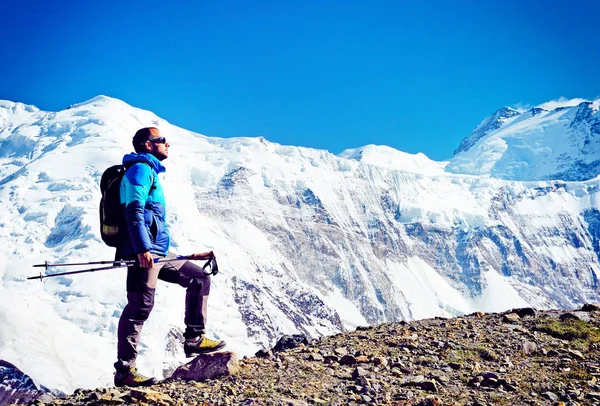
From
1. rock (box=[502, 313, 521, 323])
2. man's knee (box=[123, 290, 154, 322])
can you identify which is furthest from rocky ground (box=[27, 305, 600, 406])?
man's knee (box=[123, 290, 154, 322])

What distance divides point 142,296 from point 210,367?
205cm

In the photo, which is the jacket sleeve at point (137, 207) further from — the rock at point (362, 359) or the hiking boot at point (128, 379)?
the rock at point (362, 359)

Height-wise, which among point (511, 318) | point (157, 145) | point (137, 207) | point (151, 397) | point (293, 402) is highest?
point (157, 145)

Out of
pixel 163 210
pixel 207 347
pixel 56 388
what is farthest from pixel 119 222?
pixel 56 388

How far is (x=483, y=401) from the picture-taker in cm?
1102

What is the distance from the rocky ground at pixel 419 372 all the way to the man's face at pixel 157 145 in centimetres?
445

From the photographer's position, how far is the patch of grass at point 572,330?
15.5m

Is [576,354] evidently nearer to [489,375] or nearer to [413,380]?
[489,375]

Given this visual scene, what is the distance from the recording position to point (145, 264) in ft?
35.9

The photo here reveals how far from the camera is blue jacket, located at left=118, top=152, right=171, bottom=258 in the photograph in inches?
428

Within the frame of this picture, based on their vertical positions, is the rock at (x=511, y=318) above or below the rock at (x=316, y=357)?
above

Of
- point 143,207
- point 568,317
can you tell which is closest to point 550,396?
point 568,317

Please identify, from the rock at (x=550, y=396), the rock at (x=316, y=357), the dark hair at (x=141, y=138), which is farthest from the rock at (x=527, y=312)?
the dark hair at (x=141, y=138)

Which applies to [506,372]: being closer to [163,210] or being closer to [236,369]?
[236,369]
